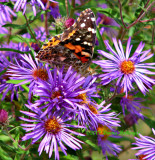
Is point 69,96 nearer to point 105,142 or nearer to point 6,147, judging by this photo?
point 6,147

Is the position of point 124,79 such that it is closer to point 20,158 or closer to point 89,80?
point 89,80

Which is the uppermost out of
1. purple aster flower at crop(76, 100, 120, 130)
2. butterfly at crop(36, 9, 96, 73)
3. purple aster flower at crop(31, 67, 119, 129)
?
butterfly at crop(36, 9, 96, 73)

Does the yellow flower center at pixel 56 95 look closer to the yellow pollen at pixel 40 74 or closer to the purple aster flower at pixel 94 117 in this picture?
the purple aster flower at pixel 94 117

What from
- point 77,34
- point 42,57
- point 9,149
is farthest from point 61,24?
point 9,149

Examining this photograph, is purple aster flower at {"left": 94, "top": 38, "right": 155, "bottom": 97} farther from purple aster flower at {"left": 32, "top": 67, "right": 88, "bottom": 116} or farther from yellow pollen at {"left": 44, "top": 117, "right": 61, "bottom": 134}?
yellow pollen at {"left": 44, "top": 117, "right": 61, "bottom": 134}

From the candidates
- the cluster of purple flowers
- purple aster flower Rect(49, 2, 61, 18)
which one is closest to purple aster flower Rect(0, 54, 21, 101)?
the cluster of purple flowers

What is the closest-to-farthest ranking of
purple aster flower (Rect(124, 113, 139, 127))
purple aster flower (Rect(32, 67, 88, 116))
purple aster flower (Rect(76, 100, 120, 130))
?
purple aster flower (Rect(32, 67, 88, 116))
purple aster flower (Rect(76, 100, 120, 130))
purple aster flower (Rect(124, 113, 139, 127))
